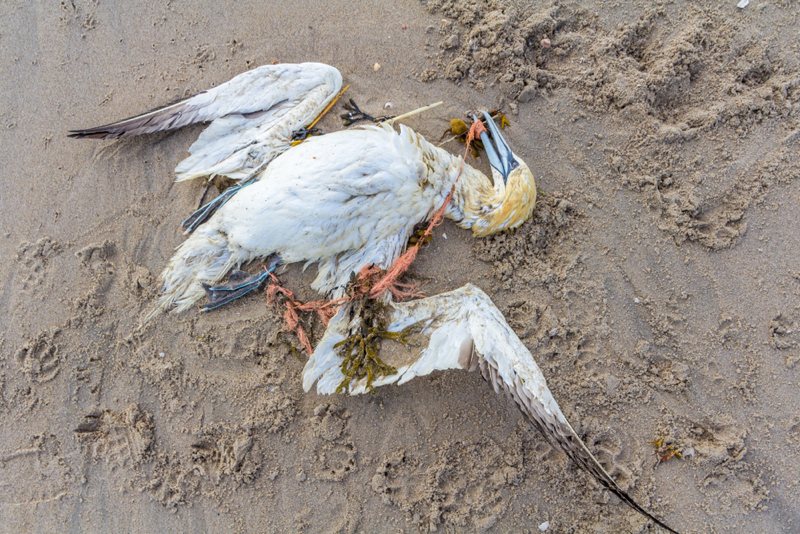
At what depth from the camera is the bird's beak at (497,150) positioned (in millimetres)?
3752

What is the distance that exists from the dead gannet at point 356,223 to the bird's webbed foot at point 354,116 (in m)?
0.23

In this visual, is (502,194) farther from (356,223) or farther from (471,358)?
(471,358)

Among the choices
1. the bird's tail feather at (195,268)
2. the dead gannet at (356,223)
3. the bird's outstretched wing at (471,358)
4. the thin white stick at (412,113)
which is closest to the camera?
the bird's outstretched wing at (471,358)

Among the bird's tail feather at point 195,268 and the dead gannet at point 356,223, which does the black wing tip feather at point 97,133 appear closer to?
the dead gannet at point 356,223

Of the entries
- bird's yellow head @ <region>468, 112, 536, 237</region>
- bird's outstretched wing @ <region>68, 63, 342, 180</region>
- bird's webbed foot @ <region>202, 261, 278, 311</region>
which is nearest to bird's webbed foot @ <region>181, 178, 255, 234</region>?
bird's outstretched wing @ <region>68, 63, 342, 180</region>

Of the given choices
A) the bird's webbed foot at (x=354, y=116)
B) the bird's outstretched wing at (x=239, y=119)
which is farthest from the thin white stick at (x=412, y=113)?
the bird's outstretched wing at (x=239, y=119)

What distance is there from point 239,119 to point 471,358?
8.26 ft

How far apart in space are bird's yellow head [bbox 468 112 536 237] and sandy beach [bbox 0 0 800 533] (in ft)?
0.64

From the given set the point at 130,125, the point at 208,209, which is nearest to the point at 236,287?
the point at 208,209

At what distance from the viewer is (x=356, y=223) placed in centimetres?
343

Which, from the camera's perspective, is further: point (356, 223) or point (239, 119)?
point (239, 119)

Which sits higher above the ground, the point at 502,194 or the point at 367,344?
the point at 502,194

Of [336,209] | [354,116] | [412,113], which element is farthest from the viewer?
[354,116]

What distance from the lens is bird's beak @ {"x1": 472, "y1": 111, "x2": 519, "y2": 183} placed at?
12.3 ft
